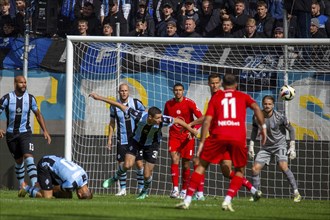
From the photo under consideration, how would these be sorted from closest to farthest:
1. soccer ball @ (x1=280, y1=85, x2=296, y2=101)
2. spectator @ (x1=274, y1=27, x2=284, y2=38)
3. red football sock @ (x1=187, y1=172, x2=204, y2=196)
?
red football sock @ (x1=187, y1=172, x2=204, y2=196), soccer ball @ (x1=280, y1=85, x2=296, y2=101), spectator @ (x1=274, y1=27, x2=284, y2=38)

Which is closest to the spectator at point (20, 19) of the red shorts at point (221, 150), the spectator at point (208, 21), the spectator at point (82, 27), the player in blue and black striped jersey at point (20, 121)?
the spectator at point (82, 27)

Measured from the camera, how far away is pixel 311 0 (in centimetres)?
1997

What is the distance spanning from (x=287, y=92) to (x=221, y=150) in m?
4.83

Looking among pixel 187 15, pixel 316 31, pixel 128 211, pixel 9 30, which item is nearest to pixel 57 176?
pixel 128 211

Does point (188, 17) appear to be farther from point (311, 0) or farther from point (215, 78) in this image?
point (215, 78)

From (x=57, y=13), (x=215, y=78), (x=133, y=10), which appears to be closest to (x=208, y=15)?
(x=133, y=10)

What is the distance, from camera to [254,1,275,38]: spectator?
19750 millimetres

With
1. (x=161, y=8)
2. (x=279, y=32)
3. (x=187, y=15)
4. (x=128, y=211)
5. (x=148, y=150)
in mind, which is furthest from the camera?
(x=161, y=8)

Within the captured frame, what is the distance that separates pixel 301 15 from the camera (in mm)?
19672

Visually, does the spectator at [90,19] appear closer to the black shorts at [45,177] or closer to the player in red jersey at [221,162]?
the player in red jersey at [221,162]

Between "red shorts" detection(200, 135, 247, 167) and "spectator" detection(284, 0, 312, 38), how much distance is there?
7.25 m

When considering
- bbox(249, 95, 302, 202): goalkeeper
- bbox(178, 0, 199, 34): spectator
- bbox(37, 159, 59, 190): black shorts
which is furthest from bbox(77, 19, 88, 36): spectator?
bbox(37, 159, 59, 190): black shorts

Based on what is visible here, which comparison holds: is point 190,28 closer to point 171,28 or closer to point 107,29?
point 171,28

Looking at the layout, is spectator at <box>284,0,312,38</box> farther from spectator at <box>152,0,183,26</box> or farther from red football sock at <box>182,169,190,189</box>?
red football sock at <box>182,169,190,189</box>
